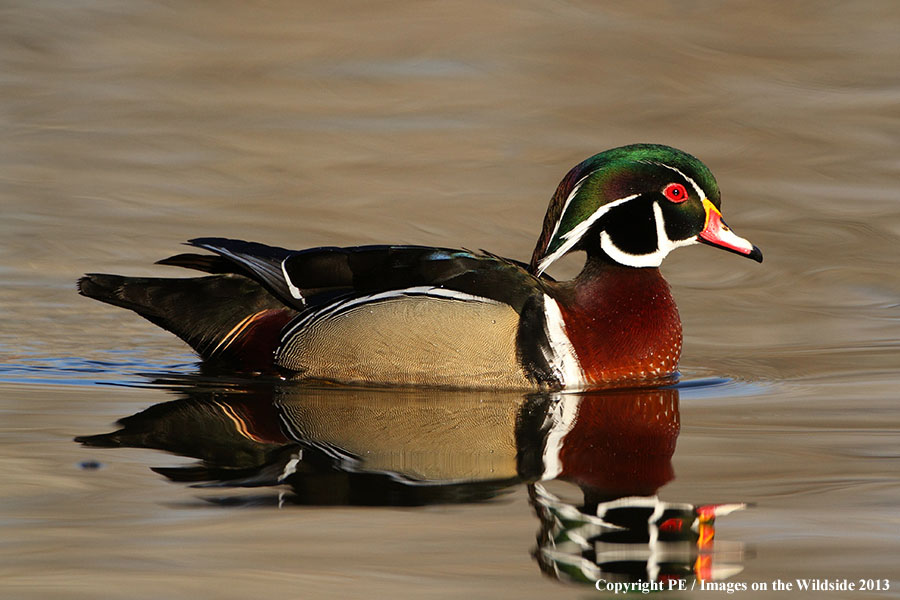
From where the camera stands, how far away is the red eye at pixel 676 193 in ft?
22.4

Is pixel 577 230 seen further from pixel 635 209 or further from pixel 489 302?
pixel 489 302

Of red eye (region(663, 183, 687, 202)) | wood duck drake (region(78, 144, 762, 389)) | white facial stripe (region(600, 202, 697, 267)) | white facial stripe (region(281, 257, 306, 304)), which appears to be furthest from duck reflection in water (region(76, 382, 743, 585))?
red eye (region(663, 183, 687, 202))

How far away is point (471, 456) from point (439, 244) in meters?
4.66

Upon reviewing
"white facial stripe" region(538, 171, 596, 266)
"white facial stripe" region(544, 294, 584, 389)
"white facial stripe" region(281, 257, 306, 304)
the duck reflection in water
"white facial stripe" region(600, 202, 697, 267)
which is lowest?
the duck reflection in water

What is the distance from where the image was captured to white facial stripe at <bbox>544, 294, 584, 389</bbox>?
6555 millimetres

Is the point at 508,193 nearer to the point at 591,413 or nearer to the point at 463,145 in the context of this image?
the point at 463,145

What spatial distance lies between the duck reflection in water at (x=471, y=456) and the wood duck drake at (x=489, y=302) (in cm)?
14

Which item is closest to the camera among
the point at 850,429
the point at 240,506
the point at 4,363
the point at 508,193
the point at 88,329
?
the point at 240,506

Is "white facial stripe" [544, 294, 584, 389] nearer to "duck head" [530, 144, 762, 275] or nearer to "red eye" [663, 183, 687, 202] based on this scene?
"duck head" [530, 144, 762, 275]

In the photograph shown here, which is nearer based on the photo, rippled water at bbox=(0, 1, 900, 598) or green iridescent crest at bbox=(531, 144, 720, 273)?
rippled water at bbox=(0, 1, 900, 598)

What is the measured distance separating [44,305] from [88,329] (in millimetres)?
574

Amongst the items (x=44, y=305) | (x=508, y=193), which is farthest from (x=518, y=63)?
(x=44, y=305)

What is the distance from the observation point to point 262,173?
439 inches

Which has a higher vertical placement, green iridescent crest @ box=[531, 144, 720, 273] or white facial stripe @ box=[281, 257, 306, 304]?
green iridescent crest @ box=[531, 144, 720, 273]
